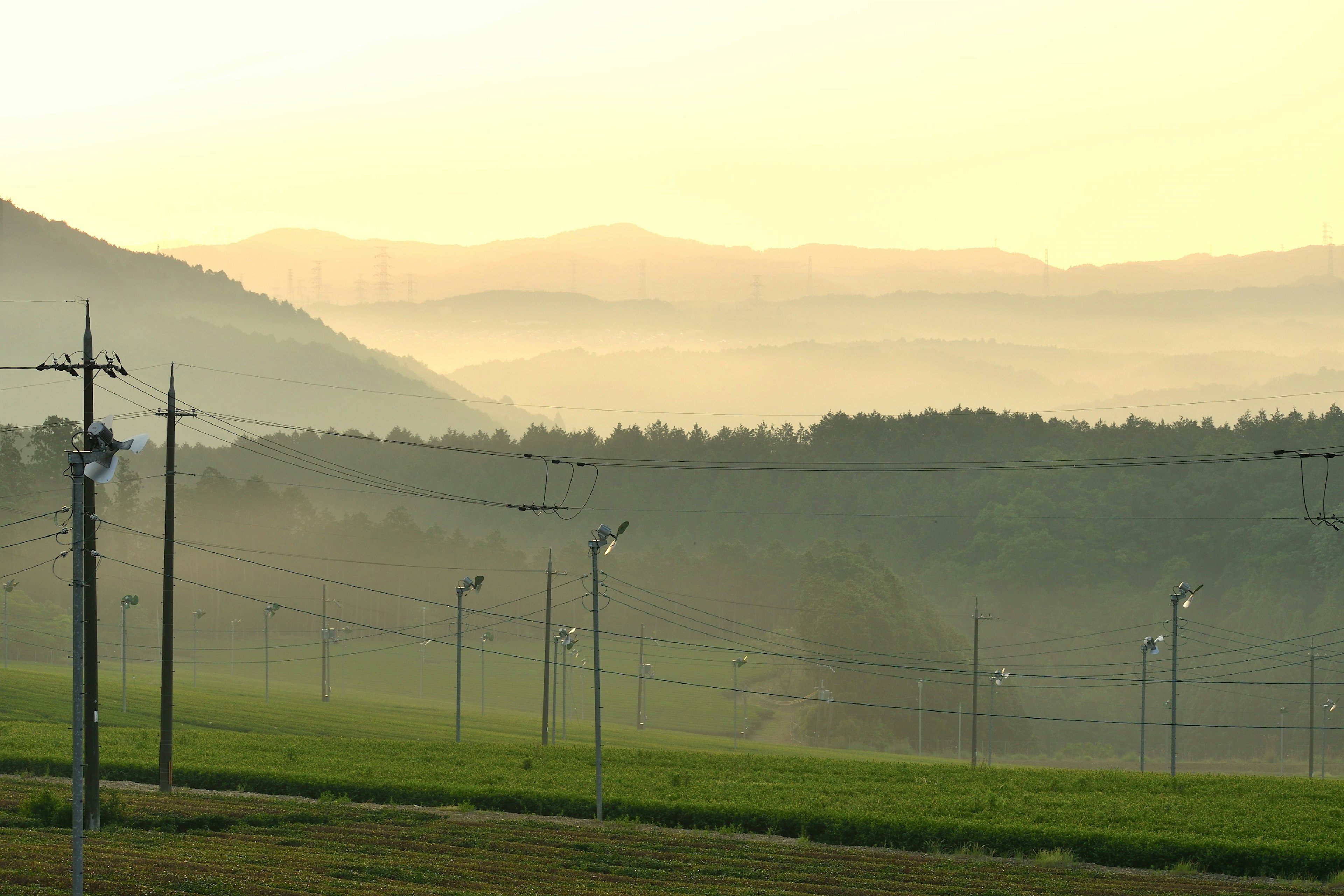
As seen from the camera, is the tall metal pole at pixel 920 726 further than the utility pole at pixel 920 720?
No

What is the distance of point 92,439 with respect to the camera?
26203 mm

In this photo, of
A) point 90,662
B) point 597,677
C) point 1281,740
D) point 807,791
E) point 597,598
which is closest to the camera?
point 90,662

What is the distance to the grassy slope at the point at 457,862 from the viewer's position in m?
31.7

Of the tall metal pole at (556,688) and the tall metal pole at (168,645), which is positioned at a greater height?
the tall metal pole at (168,645)

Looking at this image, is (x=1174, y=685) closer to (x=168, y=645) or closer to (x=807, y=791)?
(x=807, y=791)

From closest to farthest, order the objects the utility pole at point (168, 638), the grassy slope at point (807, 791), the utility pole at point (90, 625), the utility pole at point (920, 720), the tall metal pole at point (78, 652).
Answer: the tall metal pole at point (78, 652), the utility pole at point (90, 625), the grassy slope at point (807, 791), the utility pole at point (168, 638), the utility pole at point (920, 720)

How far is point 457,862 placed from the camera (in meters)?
36.6

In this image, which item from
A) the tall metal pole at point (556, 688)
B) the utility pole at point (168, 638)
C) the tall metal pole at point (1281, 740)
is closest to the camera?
the utility pole at point (168, 638)

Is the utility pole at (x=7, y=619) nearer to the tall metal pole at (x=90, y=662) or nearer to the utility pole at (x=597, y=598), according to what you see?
the tall metal pole at (x=90, y=662)

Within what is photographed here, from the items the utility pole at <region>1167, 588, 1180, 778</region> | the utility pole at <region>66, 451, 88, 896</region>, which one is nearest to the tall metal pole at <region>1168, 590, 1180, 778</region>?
the utility pole at <region>1167, 588, 1180, 778</region>

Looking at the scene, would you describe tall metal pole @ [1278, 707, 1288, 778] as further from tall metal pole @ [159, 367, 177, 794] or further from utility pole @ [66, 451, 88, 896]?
utility pole @ [66, 451, 88, 896]

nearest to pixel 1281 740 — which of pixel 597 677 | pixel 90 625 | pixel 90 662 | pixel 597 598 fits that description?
pixel 597 677

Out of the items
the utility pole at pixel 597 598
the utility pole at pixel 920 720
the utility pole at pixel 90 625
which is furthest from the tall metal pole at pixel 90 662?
the utility pole at pixel 920 720

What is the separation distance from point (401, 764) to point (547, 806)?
473 inches
